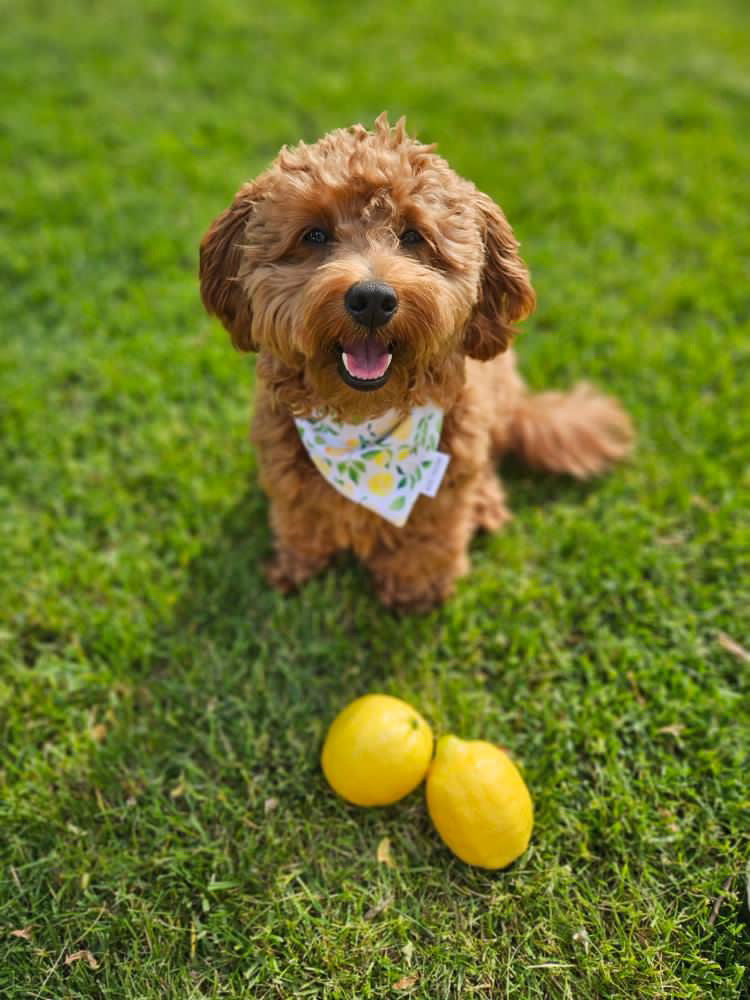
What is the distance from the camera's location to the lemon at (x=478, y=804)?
2.40m

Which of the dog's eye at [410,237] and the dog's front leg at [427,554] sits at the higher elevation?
the dog's eye at [410,237]

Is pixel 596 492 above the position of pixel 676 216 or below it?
below

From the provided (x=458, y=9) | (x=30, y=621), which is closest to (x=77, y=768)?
(x=30, y=621)

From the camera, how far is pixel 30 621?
3.22 m

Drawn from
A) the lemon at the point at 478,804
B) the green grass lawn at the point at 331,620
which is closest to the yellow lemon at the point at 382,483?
the green grass lawn at the point at 331,620

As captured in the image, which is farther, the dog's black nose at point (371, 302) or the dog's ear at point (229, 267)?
the dog's ear at point (229, 267)

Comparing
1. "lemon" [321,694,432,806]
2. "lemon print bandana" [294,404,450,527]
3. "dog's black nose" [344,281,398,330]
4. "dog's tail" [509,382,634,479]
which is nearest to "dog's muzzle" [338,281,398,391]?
"dog's black nose" [344,281,398,330]

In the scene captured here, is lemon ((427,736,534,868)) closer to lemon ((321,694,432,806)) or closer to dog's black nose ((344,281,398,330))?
lemon ((321,694,432,806))

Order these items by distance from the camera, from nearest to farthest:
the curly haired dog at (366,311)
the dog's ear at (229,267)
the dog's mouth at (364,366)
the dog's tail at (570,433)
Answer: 1. the curly haired dog at (366,311)
2. the dog's mouth at (364,366)
3. the dog's ear at (229,267)
4. the dog's tail at (570,433)

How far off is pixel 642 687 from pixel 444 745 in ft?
3.23

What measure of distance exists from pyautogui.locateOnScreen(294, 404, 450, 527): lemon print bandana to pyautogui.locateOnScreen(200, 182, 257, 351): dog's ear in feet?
1.38

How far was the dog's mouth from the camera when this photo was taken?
90.7 inches

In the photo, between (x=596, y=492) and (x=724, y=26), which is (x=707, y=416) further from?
(x=724, y=26)

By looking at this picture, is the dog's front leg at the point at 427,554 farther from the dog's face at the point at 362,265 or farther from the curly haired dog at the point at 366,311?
the dog's face at the point at 362,265
